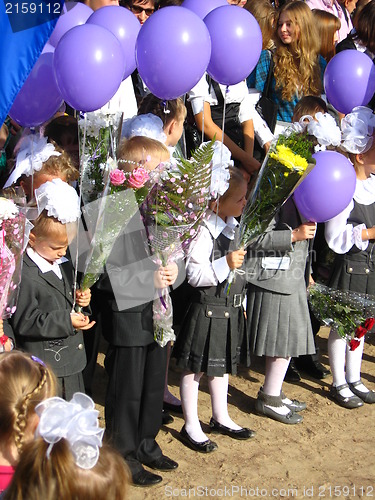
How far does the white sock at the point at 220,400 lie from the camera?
160 inches

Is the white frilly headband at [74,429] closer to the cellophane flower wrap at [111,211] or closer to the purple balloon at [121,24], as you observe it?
the cellophane flower wrap at [111,211]

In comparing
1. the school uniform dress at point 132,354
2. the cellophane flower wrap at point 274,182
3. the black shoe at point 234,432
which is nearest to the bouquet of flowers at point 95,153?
the school uniform dress at point 132,354

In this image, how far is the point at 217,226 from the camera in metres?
3.86

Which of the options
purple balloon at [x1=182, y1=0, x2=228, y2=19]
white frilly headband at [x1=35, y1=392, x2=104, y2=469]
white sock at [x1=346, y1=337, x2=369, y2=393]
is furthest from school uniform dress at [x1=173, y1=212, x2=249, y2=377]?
white frilly headband at [x1=35, y1=392, x2=104, y2=469]

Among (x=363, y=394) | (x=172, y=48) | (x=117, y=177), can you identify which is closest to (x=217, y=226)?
(x=117, y=177)

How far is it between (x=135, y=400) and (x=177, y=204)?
1028 millimetres

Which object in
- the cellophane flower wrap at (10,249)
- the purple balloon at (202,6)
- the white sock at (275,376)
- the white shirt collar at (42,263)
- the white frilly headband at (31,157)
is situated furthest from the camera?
the white sock at (275,376)

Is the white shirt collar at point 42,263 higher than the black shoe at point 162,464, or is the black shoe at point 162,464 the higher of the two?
the white shirt collar at point 42,263

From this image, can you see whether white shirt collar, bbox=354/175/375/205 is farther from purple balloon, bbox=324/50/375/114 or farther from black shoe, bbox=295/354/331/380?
black shoe, bbox=295/354/331/380

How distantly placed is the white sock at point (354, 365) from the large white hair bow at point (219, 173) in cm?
169

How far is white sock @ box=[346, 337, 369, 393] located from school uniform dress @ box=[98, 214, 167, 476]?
61.1 inches

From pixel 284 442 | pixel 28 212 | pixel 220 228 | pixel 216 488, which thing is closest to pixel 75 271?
pixel 28 212

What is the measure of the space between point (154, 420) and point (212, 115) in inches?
84.3

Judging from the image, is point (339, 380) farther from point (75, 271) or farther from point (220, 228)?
point (75, 271)
